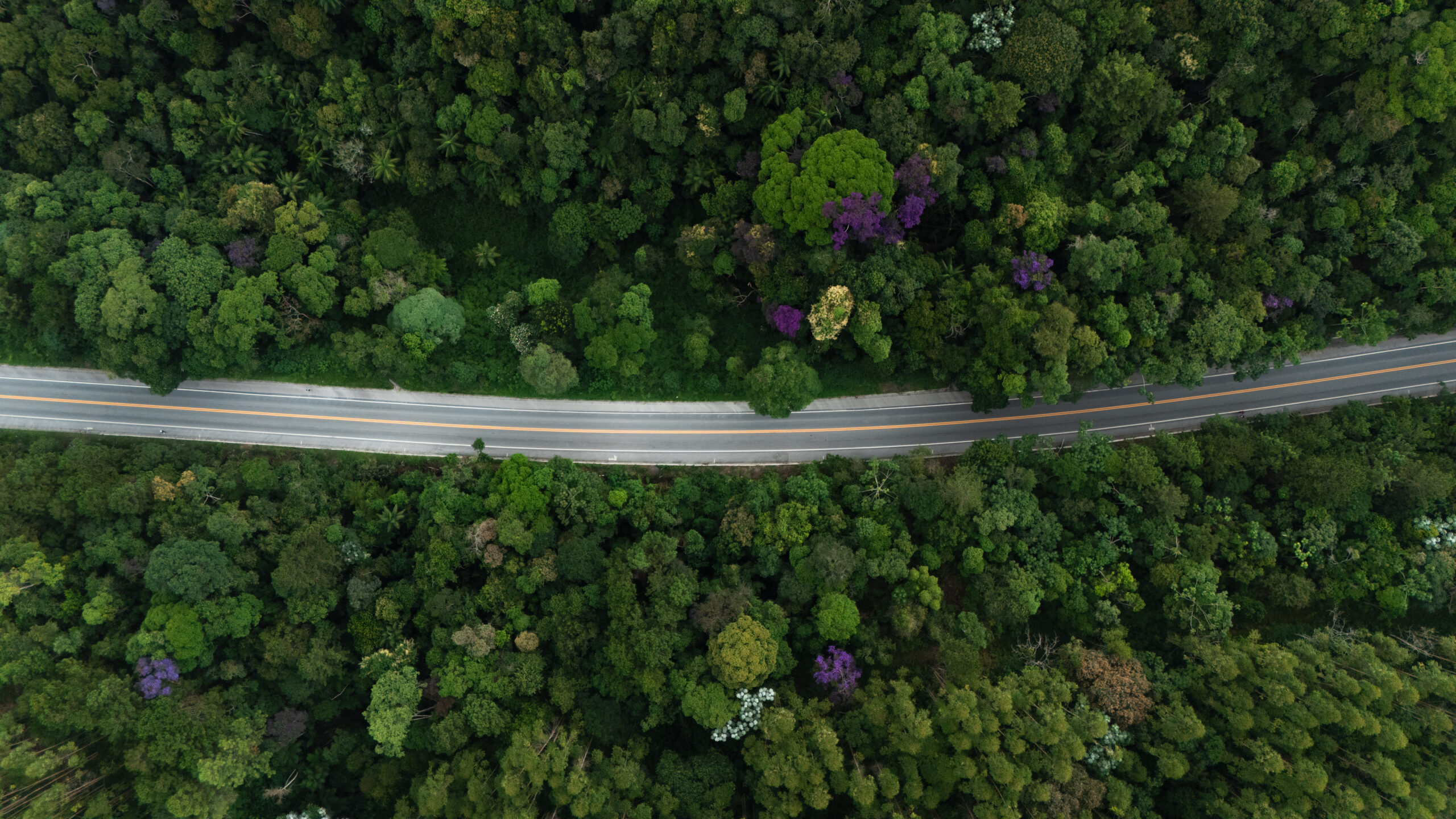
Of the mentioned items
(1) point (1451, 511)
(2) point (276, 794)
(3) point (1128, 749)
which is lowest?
(2) point (276, 794)

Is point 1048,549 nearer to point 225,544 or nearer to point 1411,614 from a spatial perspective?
point 1411,614

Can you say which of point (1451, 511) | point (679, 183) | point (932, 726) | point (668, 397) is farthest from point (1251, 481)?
point (679, 183)

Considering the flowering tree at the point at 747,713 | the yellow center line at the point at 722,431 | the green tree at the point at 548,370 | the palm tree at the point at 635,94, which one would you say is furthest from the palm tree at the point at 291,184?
the flowering tree at the point at 747,713

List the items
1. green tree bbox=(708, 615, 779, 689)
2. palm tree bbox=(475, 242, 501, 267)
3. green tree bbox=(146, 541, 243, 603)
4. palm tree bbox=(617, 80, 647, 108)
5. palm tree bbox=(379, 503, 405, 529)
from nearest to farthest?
green tree bbox=(708, 615, 779, 689) < green tree bbox=(146, 541, 243, 603) < palm tree bbox=(617, 80, 647, 108) < palm tree bbox=(379, 503, 405, 529) < palm tree bbox=(475, 242, 501, 267)

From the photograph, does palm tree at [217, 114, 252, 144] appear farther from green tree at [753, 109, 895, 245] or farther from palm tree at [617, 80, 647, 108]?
green tree at [753, 109, 895, 245]

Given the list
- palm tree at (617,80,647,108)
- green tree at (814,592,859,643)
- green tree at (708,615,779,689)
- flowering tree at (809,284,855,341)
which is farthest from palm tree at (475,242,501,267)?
green tree at (814,592,859,643)

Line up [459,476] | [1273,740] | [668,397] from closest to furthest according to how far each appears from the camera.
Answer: [1273,740], [459,476], [668,397]

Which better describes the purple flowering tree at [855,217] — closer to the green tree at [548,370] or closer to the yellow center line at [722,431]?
the yellow center line at [722,431]
